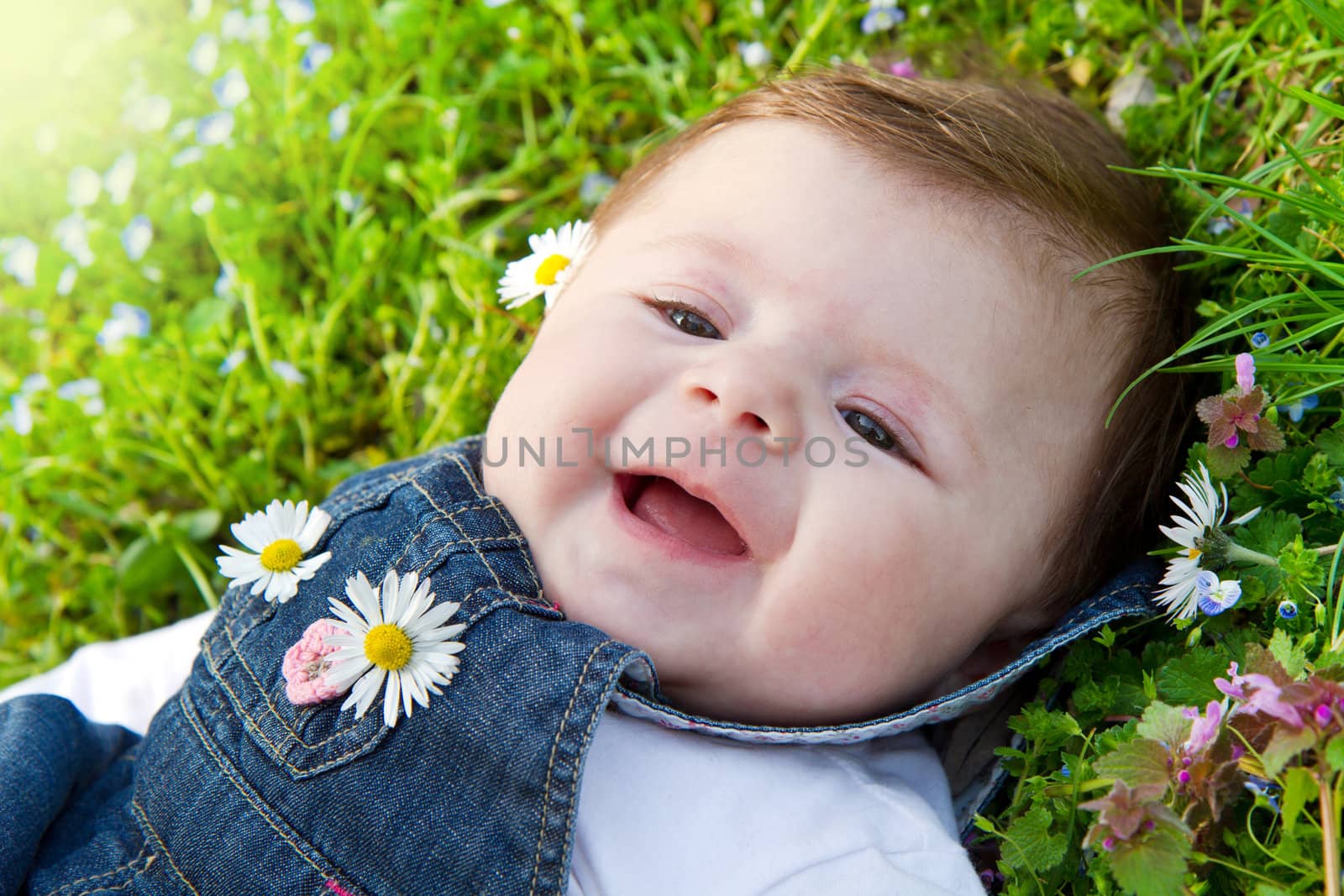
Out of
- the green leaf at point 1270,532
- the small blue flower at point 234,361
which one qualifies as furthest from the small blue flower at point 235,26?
the green leaf at point 1270,532

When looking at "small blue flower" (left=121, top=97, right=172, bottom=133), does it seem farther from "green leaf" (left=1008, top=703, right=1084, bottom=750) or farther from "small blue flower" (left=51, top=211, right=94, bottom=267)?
"green leaf" (left=1008, top=703, right=1084, bottom=750)

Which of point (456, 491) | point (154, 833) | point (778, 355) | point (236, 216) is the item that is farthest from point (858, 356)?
point (236, 216)

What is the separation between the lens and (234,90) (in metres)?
2.96

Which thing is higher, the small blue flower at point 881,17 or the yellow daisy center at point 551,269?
the small blue flower at point 881,17

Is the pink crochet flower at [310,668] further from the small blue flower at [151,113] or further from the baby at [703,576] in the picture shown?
the small blue flower at [151,113]

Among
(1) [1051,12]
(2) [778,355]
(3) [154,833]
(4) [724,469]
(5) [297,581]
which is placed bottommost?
(3) [154,833]

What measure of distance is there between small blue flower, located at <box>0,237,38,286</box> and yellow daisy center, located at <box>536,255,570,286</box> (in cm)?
168

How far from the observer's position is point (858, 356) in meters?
1.60

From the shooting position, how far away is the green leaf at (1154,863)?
125 cm

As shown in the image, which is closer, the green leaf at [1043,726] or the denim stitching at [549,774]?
the denim stitching at [549,774]

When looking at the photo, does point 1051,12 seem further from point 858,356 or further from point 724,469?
point 724,469

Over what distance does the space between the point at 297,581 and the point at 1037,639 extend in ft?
4.03

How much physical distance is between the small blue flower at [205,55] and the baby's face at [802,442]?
200 centimetres

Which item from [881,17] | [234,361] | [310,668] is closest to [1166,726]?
[310,668]
